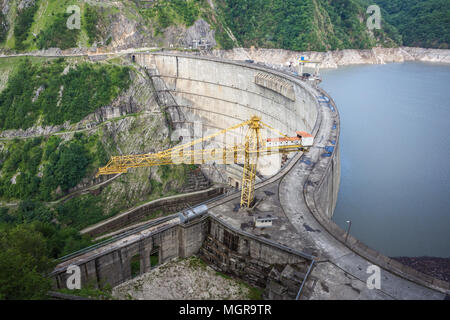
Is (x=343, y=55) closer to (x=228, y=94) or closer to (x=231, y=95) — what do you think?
(x=228, y=94)

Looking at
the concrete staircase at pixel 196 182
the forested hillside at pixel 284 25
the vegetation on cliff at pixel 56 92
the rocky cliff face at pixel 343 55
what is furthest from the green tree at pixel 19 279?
the forested hillside at pixel 284 25

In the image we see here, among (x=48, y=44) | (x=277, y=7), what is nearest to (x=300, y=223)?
(x=48, y=44)

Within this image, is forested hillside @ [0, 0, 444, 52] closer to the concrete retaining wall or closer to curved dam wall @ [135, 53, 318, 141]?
curved dam wall @ [135, 53, 318, 141]

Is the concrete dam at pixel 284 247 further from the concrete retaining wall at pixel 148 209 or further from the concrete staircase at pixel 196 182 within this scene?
the concrete staircase at pixel 196 182

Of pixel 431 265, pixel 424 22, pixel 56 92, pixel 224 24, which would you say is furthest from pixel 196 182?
pixel 424 22

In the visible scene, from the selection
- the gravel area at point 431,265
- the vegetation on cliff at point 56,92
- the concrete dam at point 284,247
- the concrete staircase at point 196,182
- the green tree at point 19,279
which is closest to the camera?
the green tree at point 19,279
